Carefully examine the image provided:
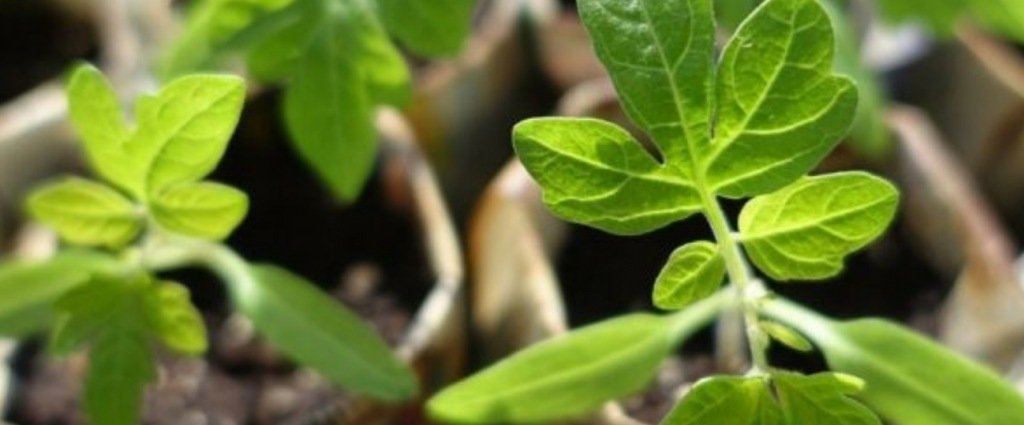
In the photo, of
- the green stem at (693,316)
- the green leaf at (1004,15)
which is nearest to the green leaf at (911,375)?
the green stem at (693,316)

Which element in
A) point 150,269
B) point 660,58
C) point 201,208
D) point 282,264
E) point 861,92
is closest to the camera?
point 660,58

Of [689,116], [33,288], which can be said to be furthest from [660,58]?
[33,288]

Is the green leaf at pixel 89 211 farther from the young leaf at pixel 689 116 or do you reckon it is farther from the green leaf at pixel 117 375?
the young leaf at pixel 689 116

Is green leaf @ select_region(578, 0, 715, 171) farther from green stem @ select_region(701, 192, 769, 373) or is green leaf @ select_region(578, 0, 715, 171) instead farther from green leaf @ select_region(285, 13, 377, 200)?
green leaf @ select_region(285, 13, 377, 200)

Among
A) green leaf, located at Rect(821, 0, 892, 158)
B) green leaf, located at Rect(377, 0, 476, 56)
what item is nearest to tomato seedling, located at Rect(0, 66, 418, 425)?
green leaf, located at Rect(377, 0, 476, 56)

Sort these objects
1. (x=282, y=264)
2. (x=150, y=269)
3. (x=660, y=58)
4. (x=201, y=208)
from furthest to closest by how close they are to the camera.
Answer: (x=282, y=264)
(x=150, y=269)
(x=201, y=208)
(x=660, y=58)

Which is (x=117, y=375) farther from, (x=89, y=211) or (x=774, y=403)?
(x=774, y=403)
